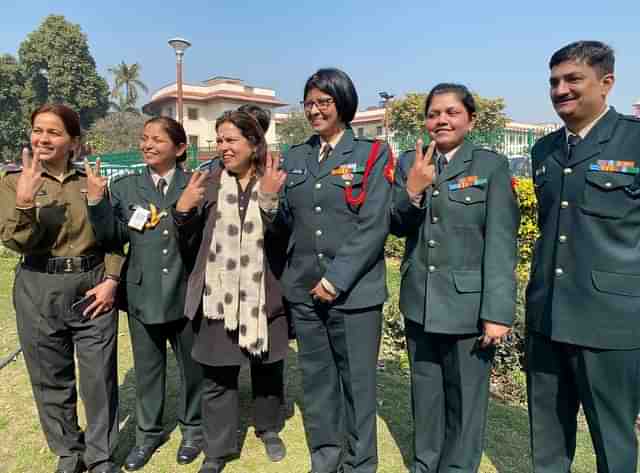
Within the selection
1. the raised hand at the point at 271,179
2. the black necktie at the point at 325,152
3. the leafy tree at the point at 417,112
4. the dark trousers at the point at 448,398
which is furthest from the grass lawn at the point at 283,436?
the leafy tree at the point at 417,112

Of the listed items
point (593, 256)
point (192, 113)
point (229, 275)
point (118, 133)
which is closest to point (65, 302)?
point (229, 275)

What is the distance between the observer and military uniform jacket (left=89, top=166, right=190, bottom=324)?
2.76 metres

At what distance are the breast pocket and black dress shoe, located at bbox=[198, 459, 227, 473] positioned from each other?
2.32 m

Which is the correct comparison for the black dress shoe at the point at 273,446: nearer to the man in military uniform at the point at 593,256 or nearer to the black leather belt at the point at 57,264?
the black leather belt at the point at 57,264

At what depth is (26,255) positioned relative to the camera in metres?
2.62

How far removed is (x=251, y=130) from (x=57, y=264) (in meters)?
1.26

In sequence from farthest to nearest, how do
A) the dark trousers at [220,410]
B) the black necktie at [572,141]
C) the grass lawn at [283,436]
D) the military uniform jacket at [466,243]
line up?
the grass lawn at [283,436] → the dark trousers at [220,410] → the military uniform jacket at [466,243] → the black necktie at [572,141]

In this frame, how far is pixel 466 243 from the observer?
2283 millimetres

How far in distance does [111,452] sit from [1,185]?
1.57 m

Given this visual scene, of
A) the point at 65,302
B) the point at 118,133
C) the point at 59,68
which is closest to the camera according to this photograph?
the point at 65,302

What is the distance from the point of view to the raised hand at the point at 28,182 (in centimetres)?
235

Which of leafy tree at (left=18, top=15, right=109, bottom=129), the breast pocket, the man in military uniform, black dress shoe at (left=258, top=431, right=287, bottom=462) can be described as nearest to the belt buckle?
black dress shoe at (left=258, top=431, right=287, bottom=462)

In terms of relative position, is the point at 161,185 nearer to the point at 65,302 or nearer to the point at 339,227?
the point at 65,302

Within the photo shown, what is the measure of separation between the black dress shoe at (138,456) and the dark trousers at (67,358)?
0.18 metres
